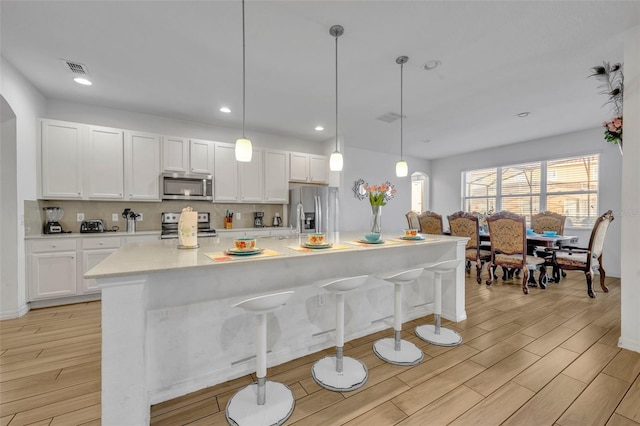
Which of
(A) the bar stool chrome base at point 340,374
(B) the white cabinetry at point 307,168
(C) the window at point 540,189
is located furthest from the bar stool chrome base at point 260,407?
(C) the window at point 540,189

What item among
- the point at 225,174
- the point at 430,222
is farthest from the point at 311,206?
the point at 430,222

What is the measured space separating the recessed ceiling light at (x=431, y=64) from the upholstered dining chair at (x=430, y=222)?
2679mm

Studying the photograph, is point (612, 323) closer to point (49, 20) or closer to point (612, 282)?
point (612, 282)

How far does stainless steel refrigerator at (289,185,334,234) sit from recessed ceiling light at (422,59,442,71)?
105 inches

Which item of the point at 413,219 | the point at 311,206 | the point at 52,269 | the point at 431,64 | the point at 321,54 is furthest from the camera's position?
the point at 413,219

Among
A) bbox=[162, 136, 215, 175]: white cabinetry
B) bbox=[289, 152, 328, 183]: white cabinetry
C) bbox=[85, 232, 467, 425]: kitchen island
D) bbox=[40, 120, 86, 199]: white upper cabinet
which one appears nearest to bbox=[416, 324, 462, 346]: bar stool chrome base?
bbox=[85, 232, 467, 425]: kitchen island

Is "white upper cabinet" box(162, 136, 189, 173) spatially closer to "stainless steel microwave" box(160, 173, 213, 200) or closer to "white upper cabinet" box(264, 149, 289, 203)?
"stainless steel microwave" box(160, 173, 213, 200)

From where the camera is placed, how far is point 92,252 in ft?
11.2

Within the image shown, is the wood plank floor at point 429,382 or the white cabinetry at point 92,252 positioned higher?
the white cabinetry at point 92,252

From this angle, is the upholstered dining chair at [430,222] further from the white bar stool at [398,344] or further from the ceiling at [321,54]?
the white bar stool at [398,344]

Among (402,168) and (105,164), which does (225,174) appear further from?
(402,168)

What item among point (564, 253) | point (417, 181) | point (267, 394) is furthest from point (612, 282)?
point (267, 394)

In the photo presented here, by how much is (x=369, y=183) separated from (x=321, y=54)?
12.9 ft

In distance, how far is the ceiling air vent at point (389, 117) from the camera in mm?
4100
